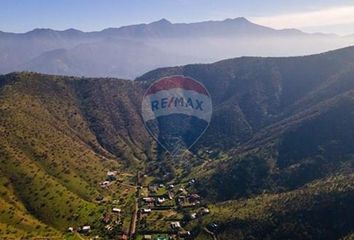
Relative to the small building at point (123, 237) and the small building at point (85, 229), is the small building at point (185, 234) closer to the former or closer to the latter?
the small building at point (123, 237)

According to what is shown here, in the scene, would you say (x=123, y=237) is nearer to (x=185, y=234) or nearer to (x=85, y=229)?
(x=85, y=229)

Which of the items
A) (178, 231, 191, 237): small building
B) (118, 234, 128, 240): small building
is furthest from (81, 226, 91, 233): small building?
(178, 231, 191, 237): small building

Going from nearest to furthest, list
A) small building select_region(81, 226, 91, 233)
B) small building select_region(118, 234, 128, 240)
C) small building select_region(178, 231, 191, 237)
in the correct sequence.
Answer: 1. small building select_region(118, 234, 128, 240)
2. small building select_region(178, 231, 191, 237)
3. small building select_region(81, 226, 91, 233)

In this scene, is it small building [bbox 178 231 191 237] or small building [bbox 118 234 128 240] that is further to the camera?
small building [bbox 178 231 191 237]

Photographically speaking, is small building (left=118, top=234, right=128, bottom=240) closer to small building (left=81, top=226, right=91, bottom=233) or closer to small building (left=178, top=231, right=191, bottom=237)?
small building (left=81, top=226, right=91, bottom=233)

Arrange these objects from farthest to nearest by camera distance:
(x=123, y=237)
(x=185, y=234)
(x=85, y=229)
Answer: (x=85, y=229) < (x=185, y=234) < (x=123, y=237)

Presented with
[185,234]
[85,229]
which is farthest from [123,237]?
[185,234]

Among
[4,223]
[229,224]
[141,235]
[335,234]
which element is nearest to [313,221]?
[335,234]

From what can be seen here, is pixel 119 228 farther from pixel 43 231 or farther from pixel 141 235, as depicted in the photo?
pixel 43 231

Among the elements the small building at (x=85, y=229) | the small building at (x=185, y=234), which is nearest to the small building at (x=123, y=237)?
the small building at (x=85, y=229)

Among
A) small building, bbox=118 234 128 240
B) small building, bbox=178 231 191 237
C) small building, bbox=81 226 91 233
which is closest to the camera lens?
small building, bbox=118 234 128 240

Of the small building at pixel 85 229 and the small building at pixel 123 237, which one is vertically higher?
the small building at pixel 123 237
